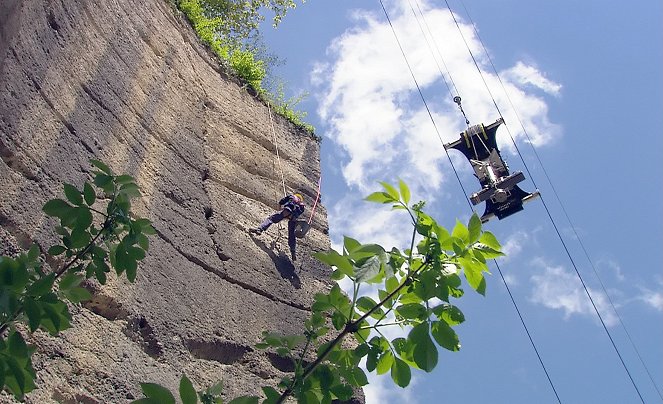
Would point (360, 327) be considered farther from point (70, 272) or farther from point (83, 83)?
point (83, 83)

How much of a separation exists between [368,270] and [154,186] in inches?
183

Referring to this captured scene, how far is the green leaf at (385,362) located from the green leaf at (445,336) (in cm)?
21

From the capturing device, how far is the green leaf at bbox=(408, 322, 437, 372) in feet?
7.35

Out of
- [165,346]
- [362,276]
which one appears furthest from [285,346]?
[165,346]

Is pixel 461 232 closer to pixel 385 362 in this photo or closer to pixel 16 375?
pixel 385 362

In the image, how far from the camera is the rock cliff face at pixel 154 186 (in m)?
5.00

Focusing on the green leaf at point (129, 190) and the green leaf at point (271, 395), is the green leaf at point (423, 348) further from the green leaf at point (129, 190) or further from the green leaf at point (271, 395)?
the green leaf at point (129, 190)

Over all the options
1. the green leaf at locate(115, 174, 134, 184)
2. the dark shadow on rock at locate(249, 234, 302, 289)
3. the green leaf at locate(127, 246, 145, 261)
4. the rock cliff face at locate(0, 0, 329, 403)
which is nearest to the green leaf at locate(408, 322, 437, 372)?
the green leaf at locate(127, 246, 145, 261)

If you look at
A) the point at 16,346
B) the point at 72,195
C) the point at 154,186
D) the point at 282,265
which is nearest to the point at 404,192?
the point at 72,195

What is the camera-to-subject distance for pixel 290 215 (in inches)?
322

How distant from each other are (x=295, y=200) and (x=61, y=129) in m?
3.06

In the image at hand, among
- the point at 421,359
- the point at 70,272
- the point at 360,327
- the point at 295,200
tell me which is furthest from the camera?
the point at 295,200

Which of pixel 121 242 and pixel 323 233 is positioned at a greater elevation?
pixel 323 233

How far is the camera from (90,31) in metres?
6.88
